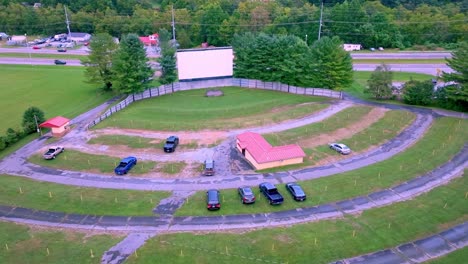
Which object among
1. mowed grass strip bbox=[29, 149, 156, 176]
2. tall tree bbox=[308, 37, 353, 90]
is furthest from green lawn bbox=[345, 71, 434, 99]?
mowed grass strip bbox=[29, 149, 156, 176]

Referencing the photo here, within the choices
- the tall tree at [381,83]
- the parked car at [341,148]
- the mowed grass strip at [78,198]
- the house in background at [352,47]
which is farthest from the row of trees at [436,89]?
the mowed grass strip at [78,198]

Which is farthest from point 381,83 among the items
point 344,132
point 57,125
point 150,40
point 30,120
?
point 150,40

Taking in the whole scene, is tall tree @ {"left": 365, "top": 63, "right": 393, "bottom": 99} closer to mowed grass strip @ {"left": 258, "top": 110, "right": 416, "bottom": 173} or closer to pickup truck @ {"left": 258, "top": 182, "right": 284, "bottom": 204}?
mowed grass strip @ {"left": 258, "top": 110, "right": 416, "bottom": 173}

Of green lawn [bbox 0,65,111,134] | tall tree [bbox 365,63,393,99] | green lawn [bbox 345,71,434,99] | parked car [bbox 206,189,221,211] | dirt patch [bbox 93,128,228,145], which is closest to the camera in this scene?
parked car [bbox 206,189,221,211]

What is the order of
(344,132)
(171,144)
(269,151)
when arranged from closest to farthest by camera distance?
(269,151), (171,144), (344,132)

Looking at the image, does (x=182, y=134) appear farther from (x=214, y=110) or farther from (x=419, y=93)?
(x=419, y=93)

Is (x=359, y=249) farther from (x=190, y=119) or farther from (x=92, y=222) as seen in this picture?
(x=190, y=119)

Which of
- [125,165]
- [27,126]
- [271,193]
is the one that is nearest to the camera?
[271,193]
